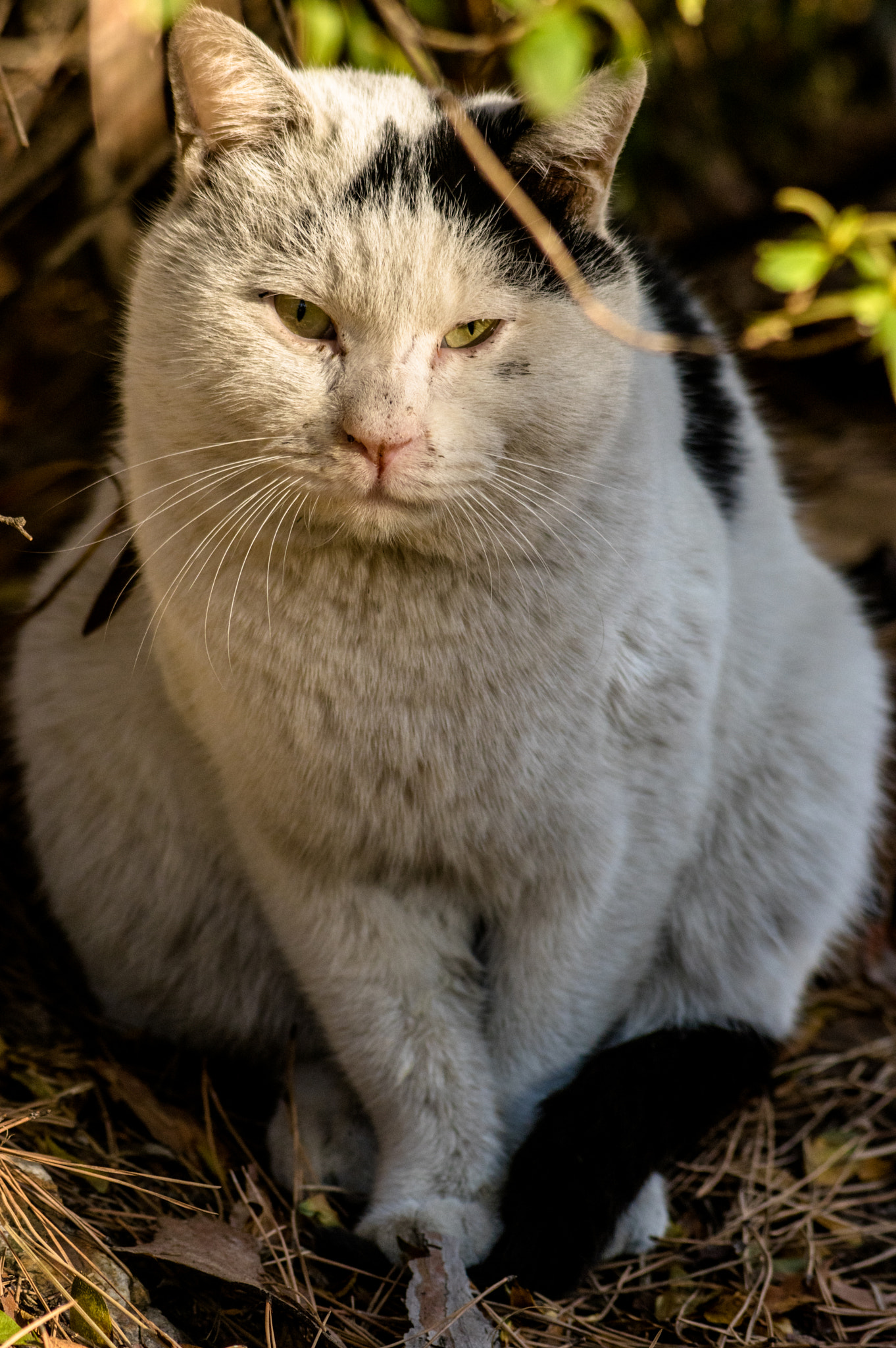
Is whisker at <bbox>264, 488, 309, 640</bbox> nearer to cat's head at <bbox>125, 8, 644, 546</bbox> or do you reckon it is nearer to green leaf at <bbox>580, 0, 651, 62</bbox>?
cat's head at <bbox>125, 8, 644, 546</bbox>

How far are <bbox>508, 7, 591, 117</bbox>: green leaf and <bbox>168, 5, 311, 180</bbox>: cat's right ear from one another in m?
0.30

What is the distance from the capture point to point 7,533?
287cm

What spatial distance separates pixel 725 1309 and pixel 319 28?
2240mm

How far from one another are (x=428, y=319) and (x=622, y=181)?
245cm

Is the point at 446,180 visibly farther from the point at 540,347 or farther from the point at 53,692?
the point at 53,692

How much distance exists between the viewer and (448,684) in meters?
1.55

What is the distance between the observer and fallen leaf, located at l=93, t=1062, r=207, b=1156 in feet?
6.04

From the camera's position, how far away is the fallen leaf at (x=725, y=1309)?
1.64m

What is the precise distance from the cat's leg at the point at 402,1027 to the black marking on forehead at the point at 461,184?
0.91 meters

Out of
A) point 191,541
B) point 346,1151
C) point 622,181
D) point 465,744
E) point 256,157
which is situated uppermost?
point 622,181

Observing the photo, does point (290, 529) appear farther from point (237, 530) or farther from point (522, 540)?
point (522, 540)

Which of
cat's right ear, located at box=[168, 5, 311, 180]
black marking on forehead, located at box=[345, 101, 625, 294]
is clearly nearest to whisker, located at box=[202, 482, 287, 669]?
black marking on forehead, located at box=[345, 101, 625, 294]

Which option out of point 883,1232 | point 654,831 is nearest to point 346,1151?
point 654,831

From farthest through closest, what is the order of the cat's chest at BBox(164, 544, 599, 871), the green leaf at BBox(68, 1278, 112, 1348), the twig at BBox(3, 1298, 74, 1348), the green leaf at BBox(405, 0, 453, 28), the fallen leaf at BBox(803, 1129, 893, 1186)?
the green leaf at BBox(405, 0, 453, 28) < the fallen leaf at BBox(803, 1129, 893, 1186) < the cat's chest at BBox(164, 544, 599, 871) < the green leaf at BBox(68, 1278, 112, 1348) < the twig at BBox(3, 1298, 74, 1348)
